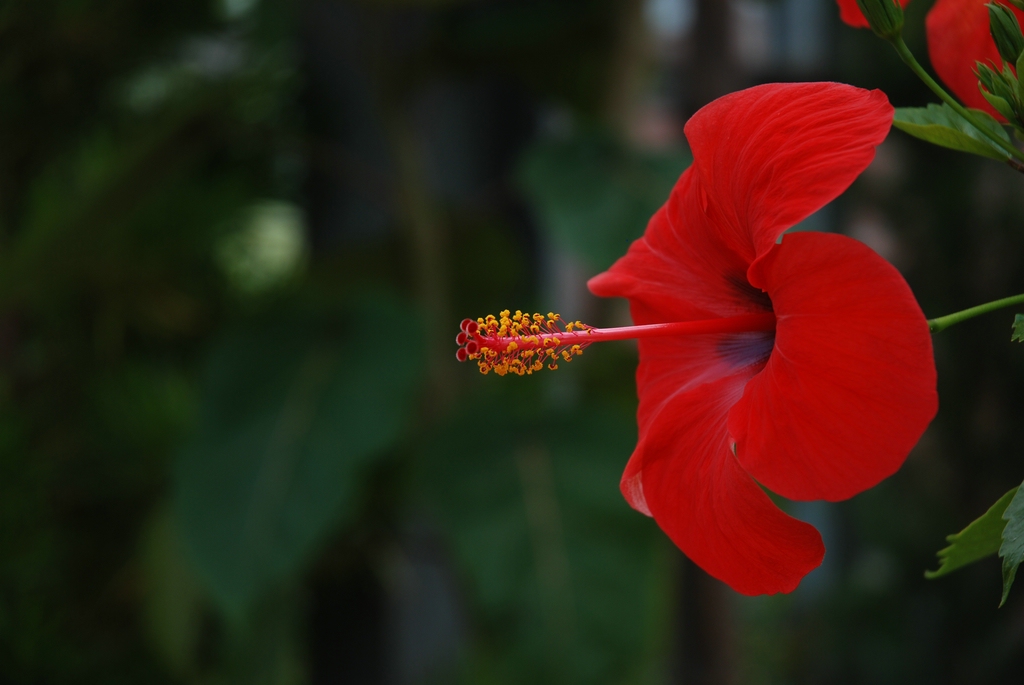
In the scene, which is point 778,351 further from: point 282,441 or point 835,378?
point 282,441

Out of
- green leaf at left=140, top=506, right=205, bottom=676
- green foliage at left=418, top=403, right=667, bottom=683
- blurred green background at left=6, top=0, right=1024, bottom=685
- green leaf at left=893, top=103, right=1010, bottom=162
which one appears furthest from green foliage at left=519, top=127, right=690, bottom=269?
green leaf at left=893, top=103, right=1010, bottom=162

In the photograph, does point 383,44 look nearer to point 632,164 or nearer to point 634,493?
point 632,164

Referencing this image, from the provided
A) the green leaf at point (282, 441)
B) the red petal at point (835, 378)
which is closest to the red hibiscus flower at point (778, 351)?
the red petal at point (835, 378)

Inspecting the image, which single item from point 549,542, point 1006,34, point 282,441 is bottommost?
point 549,542

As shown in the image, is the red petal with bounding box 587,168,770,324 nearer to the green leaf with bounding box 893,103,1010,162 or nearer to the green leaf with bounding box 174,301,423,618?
the green leaf with bounding box 893,103,1010,162

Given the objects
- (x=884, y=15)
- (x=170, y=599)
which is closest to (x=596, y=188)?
(x=170, y=599)

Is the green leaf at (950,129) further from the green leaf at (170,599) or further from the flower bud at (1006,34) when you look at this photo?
the green leaf at (170,599)

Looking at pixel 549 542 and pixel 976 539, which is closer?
pixel 976 539
